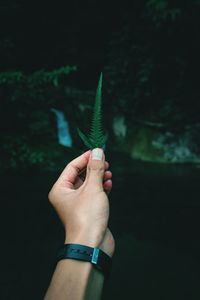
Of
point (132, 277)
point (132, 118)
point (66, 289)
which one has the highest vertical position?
point (132, 118)

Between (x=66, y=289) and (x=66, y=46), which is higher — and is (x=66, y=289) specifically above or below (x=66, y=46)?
below

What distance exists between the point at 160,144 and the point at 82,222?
29.0 feet

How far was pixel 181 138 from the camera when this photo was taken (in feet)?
33.7

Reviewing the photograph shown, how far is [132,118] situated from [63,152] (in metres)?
3.17

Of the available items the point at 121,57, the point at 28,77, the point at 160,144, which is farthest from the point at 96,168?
the point at 121,57

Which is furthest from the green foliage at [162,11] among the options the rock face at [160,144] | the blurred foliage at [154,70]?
the rock face at [160,144]

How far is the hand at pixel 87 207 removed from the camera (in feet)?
5.18

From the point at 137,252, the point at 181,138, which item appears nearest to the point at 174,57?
the point at 181,138

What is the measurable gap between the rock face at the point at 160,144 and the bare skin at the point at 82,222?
8371 mm

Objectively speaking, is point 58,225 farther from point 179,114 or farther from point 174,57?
point 174,57

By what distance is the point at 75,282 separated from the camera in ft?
4.54

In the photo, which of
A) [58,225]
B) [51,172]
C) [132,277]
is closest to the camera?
[132,277]

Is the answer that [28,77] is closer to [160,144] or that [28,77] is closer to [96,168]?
[96,168]

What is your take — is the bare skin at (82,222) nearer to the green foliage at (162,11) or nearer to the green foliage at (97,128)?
the green foliage at (97,128)
